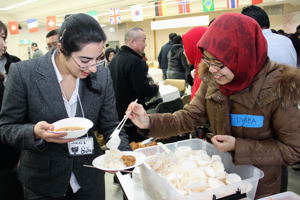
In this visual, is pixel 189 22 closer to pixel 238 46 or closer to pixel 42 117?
pixel 238 46

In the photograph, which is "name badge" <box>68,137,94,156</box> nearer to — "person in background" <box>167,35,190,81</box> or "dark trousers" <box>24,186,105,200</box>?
"dark trousers" <box>24,186,105,200</box>

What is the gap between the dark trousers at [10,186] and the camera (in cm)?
168

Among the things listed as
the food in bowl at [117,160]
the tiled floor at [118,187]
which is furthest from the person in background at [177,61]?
the food in bowl at [117,160]

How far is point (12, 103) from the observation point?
1.21 metres

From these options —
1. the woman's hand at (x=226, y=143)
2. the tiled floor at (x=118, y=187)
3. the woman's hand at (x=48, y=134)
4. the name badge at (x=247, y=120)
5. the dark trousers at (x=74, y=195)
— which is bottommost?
the tiled floor at (x=118, y=187)

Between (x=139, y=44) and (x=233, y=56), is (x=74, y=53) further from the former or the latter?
(x=139, y=44)

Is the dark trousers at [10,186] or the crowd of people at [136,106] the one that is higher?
the crowd of people at [136,106]

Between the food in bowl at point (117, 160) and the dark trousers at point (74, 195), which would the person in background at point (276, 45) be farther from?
the dark trousers at point (74, 195)

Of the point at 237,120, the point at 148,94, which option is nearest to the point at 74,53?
the point at 237,120

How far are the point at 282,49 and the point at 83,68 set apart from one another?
1.83m

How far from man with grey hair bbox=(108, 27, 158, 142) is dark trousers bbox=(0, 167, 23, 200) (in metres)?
1.46

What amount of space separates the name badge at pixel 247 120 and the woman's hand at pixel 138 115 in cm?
43

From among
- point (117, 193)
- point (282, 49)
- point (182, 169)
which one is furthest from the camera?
point (117, 193)

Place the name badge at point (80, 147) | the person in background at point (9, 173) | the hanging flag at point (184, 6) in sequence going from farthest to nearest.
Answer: the hanging flag at point (184, 6) → the person in background at point (9, 173) → the name badge at point (80, 147)
